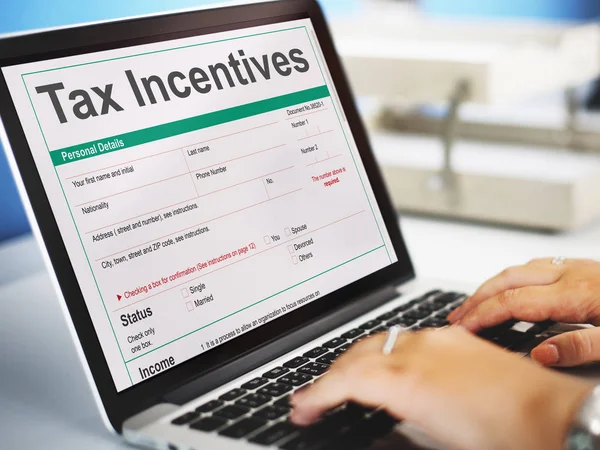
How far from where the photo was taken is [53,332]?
2.81ft

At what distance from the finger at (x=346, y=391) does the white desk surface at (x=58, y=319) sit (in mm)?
139

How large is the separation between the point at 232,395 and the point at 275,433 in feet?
0.25

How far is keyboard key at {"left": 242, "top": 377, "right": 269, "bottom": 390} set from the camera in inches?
24.8

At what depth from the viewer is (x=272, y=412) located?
0.58 meters

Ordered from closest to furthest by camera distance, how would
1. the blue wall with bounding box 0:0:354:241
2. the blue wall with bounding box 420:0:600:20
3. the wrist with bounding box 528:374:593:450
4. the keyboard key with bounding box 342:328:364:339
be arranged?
the wrist with bounding box 528:374:593:450 < the keyboard key with bounding box 342:328:364:339 < the blue wall with bounding box 0:0:354:241 < the blue wall with bounding box 420:0:600:20

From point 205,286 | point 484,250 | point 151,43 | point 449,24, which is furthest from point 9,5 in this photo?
point 449,24

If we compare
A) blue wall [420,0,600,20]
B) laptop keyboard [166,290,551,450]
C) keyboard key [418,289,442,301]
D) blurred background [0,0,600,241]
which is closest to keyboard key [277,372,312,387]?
laptop keyboard [166,290,551,450]

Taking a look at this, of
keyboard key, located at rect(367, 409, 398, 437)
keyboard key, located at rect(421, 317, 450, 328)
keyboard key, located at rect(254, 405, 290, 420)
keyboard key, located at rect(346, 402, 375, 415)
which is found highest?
keyboard key, located at rect(254, 405, 290, 420)

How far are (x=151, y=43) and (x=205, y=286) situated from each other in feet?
0.69

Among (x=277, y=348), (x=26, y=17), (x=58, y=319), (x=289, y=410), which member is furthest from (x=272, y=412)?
(x=26, y=17)

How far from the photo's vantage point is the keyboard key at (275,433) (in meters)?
0.54

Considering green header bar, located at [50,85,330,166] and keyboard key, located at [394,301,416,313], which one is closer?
green header bar, located at [50,85,330,166]

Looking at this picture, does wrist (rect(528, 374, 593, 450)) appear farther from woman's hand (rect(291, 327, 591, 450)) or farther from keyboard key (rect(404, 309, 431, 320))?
keyboard key (rect(404, 309, 431, 320))

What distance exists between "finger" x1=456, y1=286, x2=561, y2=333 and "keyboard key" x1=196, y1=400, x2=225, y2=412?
235 millimetres
